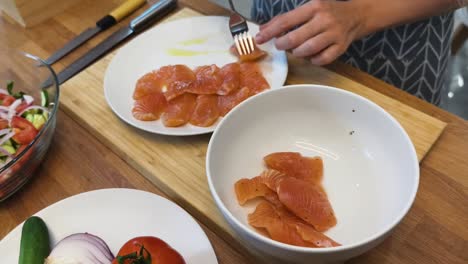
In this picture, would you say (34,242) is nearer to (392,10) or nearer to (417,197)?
(417,197)

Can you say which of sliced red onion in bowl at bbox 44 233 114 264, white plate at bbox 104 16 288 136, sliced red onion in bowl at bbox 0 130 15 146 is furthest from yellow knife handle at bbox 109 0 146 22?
sliced red onion in bowl at bbox 44 233 114 264

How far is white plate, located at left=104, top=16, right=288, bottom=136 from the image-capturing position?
1035mm

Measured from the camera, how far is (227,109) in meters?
0.97

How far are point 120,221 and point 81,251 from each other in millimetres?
94

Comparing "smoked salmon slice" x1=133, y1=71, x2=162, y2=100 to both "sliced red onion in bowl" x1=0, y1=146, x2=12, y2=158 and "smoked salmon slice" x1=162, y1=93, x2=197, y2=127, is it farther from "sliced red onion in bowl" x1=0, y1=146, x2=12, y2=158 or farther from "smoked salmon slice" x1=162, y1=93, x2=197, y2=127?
"sliced red onion in bowl" x1=0, y1=146, x2=12, y2=158

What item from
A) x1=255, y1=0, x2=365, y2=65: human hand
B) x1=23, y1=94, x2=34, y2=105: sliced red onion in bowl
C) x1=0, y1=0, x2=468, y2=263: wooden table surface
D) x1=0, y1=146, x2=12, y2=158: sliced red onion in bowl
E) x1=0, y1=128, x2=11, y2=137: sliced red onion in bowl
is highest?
x1=255, y1=0, x2=365, y2=65: human hand

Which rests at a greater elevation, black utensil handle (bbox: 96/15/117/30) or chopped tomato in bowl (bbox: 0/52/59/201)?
black utensil handle (bbox: 96/15/117/30)

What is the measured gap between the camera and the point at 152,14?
1.27m

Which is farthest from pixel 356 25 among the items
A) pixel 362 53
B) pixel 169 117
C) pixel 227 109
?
pixel 169 117

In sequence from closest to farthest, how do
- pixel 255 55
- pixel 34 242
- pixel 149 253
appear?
pixel 149 253, pixel 34 242, pixel 255 55

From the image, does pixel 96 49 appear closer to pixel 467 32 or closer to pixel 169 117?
pixel 169 117

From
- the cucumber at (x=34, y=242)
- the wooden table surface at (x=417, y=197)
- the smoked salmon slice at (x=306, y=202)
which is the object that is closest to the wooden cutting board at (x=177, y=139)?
the wooden table surface at (x=417, y=197)

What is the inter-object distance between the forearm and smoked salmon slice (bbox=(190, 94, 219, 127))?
40 centimetres

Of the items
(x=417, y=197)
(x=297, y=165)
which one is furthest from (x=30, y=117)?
(x=417, y=197)
